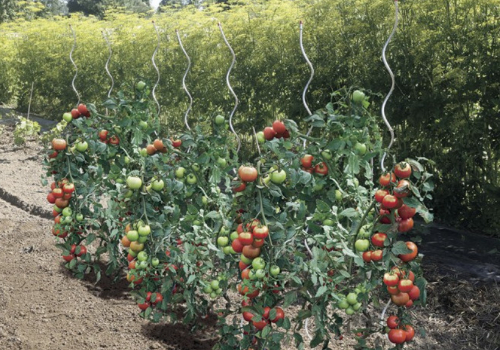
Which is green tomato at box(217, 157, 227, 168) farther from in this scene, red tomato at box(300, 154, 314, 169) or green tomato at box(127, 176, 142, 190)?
red tomato at box(300, 154, 314, 169)

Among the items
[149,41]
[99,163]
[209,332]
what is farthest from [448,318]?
[149,41]

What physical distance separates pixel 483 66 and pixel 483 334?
188 cm

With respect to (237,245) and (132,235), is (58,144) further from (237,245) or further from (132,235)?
(237,245)

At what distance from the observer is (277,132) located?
2145 millimetres

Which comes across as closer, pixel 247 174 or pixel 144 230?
pixel 247 174

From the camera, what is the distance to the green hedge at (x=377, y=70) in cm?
384

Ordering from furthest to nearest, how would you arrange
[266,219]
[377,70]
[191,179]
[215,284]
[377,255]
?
[377,70], [191,179], [215,284], [266,219], [377,255]

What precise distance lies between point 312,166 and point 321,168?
0.12 feet

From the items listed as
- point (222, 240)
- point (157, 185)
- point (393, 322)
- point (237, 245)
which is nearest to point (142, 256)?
point (157, 185)

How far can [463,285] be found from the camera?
312 centimetres

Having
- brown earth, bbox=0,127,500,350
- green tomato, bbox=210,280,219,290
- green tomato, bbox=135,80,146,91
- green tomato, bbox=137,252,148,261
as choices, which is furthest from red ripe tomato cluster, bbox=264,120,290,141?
green tomato, bbox=135,80,146,91

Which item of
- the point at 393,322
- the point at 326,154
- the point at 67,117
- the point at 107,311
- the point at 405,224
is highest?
the point at 326,154

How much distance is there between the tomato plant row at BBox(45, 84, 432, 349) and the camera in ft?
6.17

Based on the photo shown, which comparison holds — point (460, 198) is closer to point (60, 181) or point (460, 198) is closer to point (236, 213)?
point (236, 213)
